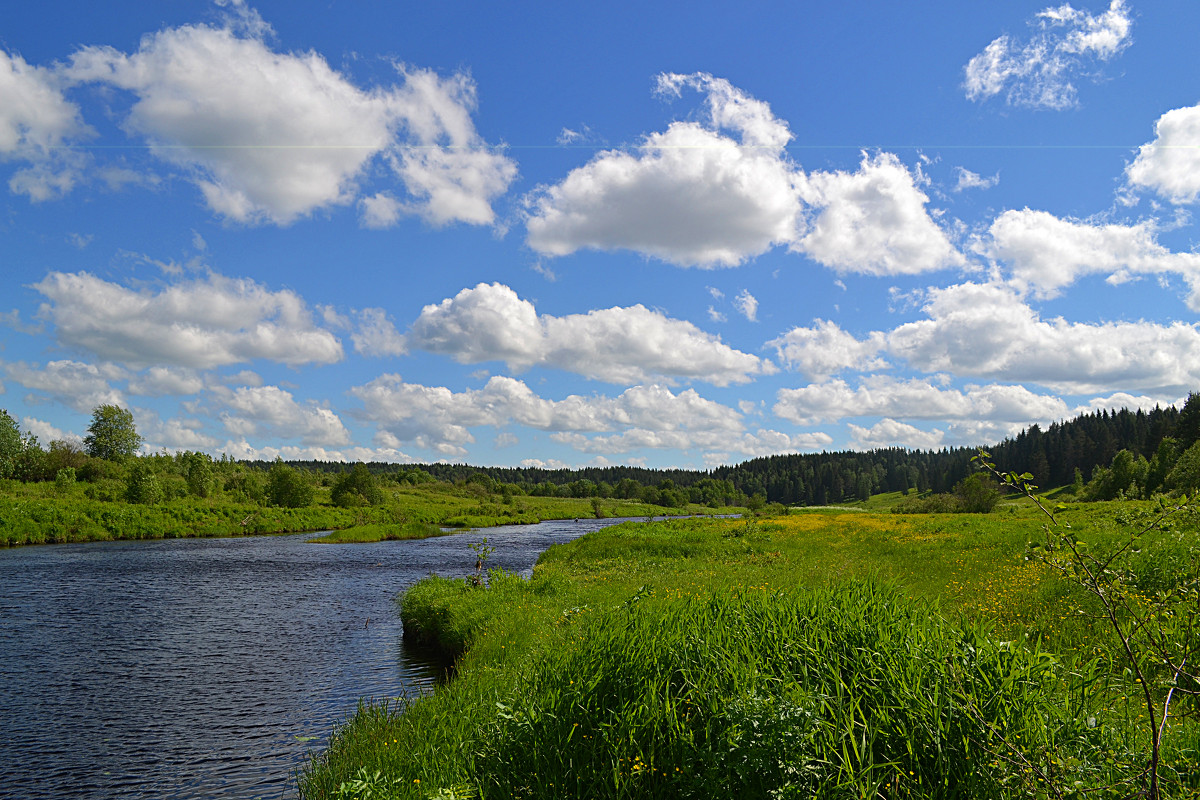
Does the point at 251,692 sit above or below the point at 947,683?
below

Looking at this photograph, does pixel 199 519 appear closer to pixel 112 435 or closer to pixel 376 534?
pixel 376 534

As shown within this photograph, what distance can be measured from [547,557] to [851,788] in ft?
117

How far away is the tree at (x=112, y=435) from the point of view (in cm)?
11012

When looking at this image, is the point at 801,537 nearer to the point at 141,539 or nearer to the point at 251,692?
the point at 251,692

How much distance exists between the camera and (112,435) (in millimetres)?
111750

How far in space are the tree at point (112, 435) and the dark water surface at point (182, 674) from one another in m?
89.4

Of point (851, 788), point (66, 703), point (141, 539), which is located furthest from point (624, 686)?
point (141, 539)

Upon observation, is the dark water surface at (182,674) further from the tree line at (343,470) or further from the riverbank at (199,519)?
the tree line at (343,470)

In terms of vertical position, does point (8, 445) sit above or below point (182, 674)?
above

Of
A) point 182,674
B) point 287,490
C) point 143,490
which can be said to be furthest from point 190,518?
point 182,674

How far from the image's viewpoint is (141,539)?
2244 inches

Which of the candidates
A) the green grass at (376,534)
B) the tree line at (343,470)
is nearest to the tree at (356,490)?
the tree line at (343,470)

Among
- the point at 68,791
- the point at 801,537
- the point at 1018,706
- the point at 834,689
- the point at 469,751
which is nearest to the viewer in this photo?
the point at 1018,706

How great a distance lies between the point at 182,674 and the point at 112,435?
119m
